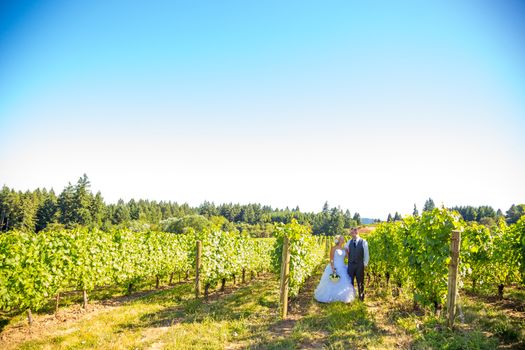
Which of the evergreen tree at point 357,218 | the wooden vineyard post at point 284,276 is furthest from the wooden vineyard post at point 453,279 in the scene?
the evergreen tree at point 357,218

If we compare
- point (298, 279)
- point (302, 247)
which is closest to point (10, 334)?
point (298, 279)

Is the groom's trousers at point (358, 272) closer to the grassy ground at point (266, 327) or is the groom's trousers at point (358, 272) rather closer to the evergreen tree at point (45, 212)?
the grassy ground at point (266, 327)

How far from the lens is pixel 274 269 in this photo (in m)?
9.51

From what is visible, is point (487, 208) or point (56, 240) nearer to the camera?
point (56, 240)

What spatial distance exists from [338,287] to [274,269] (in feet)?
7.62

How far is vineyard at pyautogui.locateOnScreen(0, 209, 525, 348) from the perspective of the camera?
634 cm

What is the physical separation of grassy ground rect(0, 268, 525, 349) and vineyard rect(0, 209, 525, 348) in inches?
2.3

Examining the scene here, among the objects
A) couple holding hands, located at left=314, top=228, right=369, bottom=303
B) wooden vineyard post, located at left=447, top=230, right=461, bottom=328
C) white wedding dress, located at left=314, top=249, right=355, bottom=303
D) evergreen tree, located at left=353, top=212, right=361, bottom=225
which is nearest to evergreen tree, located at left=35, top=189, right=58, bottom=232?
white wedding dress, located at left=314, top=249, right=355, bottom=303

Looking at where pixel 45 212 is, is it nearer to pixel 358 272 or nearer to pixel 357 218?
pixel 358 272

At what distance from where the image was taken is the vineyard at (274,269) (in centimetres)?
634

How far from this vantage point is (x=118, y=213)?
8119 cm

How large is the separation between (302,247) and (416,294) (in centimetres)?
358

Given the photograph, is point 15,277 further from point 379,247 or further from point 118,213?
point 118,213

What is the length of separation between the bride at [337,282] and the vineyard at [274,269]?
381 millimetres
